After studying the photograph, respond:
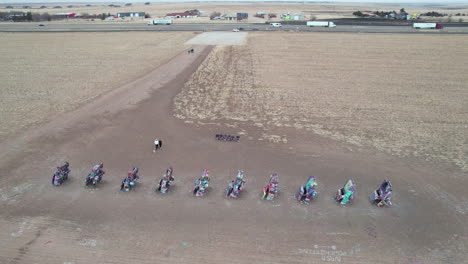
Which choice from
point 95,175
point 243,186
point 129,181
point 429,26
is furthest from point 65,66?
point 429,26

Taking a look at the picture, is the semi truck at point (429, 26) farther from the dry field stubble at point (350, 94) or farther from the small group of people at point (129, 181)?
the small group of people at point (129, 181)

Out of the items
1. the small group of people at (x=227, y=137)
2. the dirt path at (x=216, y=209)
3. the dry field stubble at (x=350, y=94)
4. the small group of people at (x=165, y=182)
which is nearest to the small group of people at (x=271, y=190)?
the dirt path at (x=216, y=209)

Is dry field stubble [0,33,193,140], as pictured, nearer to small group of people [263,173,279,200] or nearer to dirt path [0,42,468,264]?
dirt path [0,42,468,264]

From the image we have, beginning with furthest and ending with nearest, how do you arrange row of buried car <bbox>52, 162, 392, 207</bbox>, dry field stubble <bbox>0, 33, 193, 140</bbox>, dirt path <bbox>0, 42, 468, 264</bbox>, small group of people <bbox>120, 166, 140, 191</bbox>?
dry field stubble <bbox>0, 33, 193, 140</bbox>
small group of people <bbox>120, 166, 140, 191</bbox>
row of buried car <bbox>52, 162, 392, 207</bbox>
dirt path <bbox>0, 42, 468, 264</bbox>

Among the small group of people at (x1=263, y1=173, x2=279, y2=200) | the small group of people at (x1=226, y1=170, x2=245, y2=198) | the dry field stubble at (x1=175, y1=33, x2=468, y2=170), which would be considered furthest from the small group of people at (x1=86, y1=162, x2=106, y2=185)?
the dry field stubble at (x1=175, y1=33, x2=468, y2=170)

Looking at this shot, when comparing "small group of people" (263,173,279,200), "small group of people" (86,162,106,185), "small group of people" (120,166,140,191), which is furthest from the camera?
"small group of people" (86,162,106,185)
